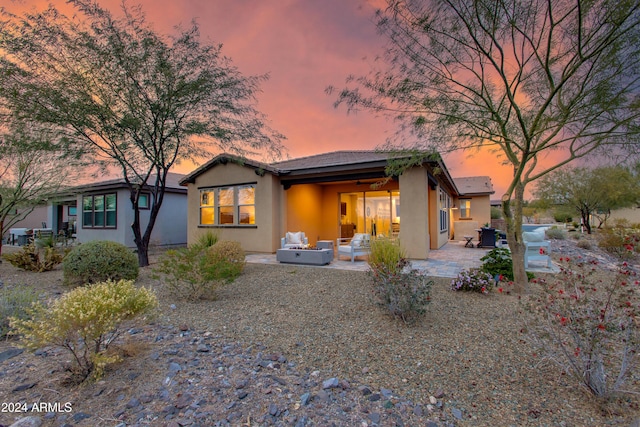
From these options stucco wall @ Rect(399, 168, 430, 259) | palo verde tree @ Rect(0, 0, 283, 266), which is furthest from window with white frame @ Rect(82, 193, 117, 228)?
stucco wall @ Rect(399, 168, 430, 259)

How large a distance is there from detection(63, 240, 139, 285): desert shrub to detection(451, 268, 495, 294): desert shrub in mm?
6337

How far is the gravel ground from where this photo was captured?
2.19 meters

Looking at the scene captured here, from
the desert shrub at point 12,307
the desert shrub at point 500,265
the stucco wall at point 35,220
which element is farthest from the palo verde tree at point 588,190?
the stucco wall at point 35,220

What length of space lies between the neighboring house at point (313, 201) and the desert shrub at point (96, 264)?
484 cm

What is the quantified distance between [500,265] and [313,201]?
26.3ft

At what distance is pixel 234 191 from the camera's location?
38.3 ft

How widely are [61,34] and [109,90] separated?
4.19ft

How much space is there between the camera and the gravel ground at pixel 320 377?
2186mm

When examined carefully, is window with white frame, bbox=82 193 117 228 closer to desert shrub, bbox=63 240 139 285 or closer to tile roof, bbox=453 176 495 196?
desert shrub, bbox=63 240 139 285

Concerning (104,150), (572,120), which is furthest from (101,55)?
(572,120)

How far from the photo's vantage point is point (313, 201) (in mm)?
12930

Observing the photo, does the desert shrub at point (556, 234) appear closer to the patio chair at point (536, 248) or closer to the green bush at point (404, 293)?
the patio chair at point (536, 248)

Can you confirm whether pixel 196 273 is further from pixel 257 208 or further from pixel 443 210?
pixel 443 210

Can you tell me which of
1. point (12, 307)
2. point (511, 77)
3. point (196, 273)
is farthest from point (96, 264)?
point (511, 77)
